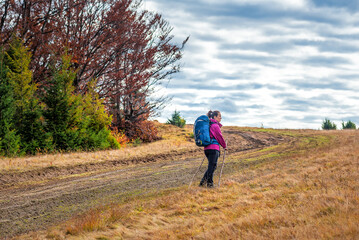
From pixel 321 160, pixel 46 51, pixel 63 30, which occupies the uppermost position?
pixel 63 30

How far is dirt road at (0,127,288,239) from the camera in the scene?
7038 millimetres

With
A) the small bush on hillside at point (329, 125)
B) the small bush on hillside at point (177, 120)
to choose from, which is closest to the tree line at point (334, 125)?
the small bush on hillside at point (329, 125)

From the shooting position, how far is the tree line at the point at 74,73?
17.2m

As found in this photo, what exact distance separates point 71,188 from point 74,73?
10.6 metres

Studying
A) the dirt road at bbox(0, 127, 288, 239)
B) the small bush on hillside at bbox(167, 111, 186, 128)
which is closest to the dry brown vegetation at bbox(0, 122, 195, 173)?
the dirt road at bbox(0, 127, 288, 239)

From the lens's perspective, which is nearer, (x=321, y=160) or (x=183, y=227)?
(x=183, y=227)

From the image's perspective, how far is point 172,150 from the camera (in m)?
19.4

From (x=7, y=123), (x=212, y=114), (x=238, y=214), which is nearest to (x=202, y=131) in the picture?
(x=212, y=114)

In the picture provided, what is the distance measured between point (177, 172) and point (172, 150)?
23.4ft

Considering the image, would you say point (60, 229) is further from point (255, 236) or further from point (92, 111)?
point (92, 111)

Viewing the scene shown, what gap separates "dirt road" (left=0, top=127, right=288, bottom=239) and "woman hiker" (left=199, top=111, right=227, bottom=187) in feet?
2.98

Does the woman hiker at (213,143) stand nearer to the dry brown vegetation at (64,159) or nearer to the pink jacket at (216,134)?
the pink jacket at (216,134)

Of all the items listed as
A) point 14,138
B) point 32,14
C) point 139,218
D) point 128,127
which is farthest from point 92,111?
point 139,218

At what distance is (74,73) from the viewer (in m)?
18.8
